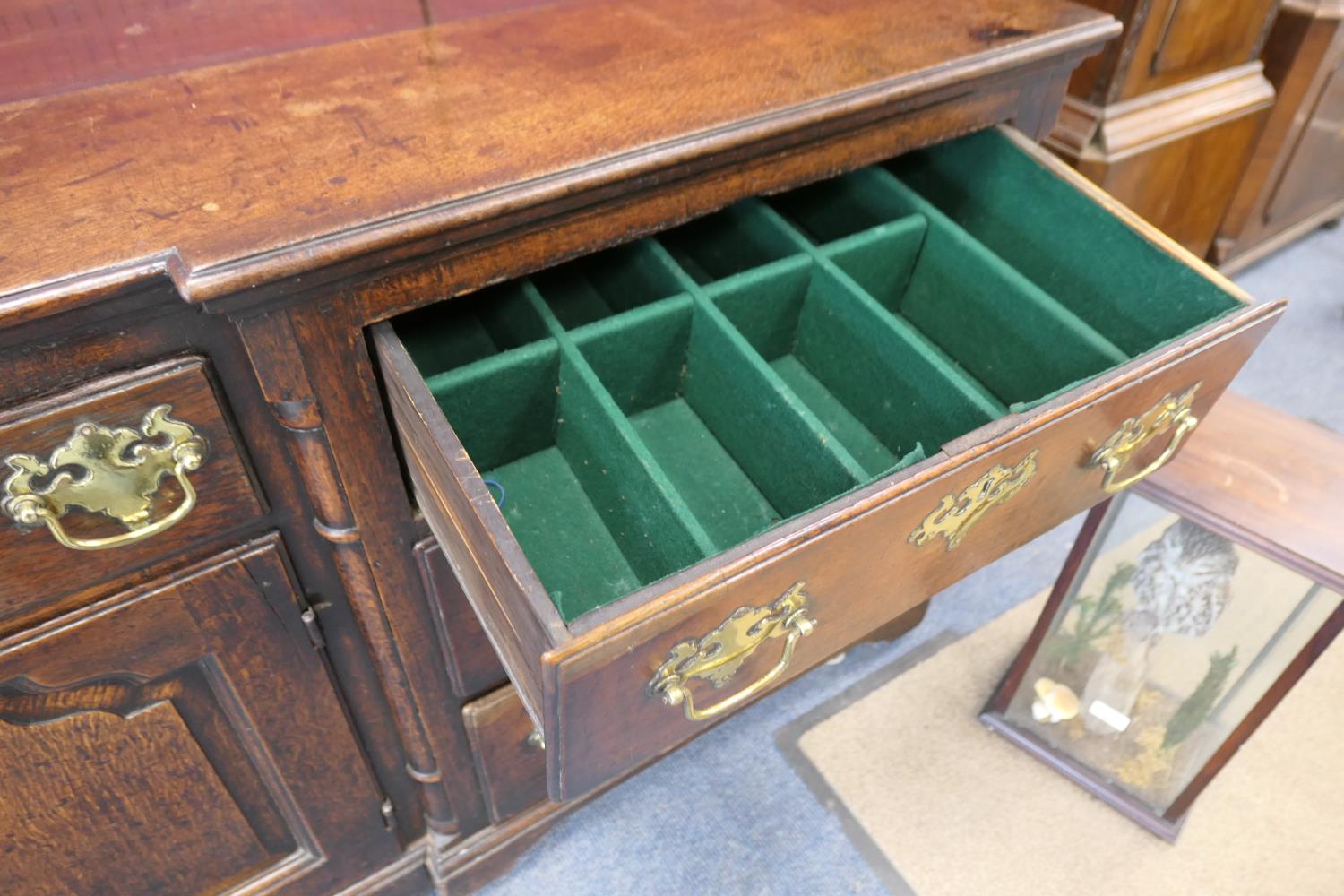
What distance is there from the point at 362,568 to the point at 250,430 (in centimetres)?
16

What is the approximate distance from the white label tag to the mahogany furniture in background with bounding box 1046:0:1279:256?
72 cm

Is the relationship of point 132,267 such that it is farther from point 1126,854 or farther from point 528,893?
point 1126,854

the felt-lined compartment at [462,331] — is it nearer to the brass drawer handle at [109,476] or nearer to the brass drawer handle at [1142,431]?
the brass drawer handle at [109,476]

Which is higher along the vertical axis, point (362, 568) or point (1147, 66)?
point (1147, 66)

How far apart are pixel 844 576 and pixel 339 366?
0.33m

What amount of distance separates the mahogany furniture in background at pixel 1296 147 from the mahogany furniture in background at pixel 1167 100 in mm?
55

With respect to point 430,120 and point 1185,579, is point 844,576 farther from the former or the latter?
point 1185,579

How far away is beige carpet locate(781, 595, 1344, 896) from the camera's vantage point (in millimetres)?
1107

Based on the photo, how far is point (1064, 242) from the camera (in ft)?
2.55

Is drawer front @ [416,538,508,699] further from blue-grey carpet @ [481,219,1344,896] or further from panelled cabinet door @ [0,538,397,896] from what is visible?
blue-grey carpet @ [481,219,1344,896]

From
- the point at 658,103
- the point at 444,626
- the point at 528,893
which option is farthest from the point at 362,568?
the point at 528,893

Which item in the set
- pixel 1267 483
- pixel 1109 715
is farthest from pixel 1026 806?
pixel 1267 483

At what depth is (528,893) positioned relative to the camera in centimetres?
108

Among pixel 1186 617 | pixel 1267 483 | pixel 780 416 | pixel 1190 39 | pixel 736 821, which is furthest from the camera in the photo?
pixel 1190 39
